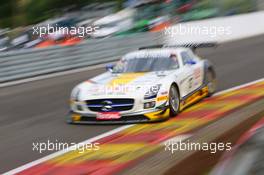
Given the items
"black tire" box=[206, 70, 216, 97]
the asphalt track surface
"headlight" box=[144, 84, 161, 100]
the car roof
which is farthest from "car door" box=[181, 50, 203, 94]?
the asphalt track surface

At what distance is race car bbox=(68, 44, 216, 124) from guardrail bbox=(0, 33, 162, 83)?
22.7 ft

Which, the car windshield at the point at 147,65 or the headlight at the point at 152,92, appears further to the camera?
the car windshield at the point at 147,65

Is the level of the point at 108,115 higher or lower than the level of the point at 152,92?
lower

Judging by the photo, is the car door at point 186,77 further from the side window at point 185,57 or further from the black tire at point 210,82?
the black tire at point 210,82

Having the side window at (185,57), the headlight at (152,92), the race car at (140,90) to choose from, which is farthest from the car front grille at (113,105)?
the side window at (185,57)

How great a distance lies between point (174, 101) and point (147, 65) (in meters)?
0.97

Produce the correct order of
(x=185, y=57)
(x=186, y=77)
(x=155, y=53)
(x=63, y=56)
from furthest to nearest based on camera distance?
(x=63, y=56) < (x=185, y=57) < (x=155, y=53) < (x=186, y=77)

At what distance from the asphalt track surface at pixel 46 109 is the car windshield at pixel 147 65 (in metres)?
1.37

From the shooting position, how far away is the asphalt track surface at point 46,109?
8445 mm

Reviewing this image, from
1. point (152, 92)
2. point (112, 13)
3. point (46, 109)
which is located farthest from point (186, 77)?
point (112, 13)

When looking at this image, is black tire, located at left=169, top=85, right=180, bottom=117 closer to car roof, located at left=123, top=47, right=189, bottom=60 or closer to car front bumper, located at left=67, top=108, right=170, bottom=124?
car front bumper, located at left=67, top=108, right=170, bottom=124

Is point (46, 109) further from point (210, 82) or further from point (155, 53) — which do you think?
point (210, 82)

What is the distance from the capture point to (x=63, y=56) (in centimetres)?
1919

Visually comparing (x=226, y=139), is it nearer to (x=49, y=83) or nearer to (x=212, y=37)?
(x=49, y=83)
